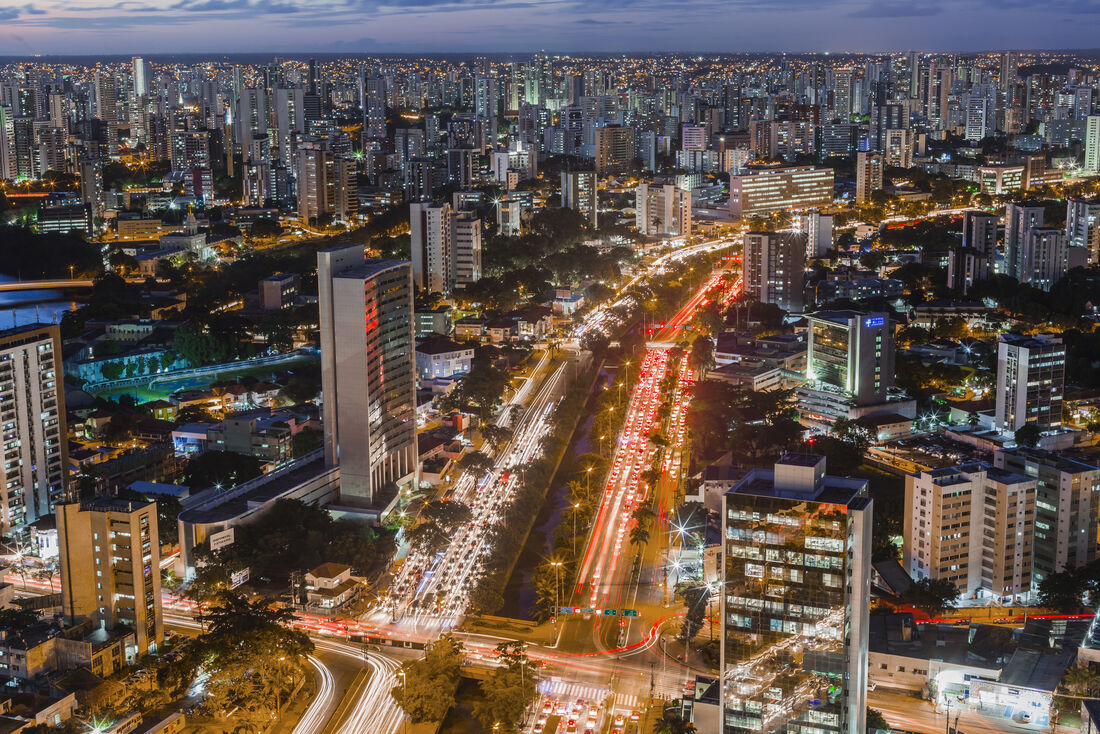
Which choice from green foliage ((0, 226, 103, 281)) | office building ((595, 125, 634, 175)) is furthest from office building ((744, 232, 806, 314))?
office building ((595, 125, 634, 175))

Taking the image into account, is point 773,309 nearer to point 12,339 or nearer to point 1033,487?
point 1033,487

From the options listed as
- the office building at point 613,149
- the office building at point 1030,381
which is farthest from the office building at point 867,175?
the office building at point 1030,381

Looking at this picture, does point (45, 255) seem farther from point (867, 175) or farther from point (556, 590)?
point (556, 590)

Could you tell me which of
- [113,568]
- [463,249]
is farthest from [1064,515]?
[463,249]

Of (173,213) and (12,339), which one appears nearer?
(12,339)

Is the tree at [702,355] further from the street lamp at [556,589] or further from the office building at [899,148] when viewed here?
the office building at [899,148]

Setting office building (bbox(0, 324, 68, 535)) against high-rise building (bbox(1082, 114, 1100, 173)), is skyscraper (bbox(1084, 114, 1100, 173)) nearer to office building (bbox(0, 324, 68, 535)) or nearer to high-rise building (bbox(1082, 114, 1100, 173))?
high-rise building (bbox(1082, 114, 1100, 173))

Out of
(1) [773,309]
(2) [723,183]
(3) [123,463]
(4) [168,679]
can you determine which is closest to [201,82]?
(2) [723,183]
